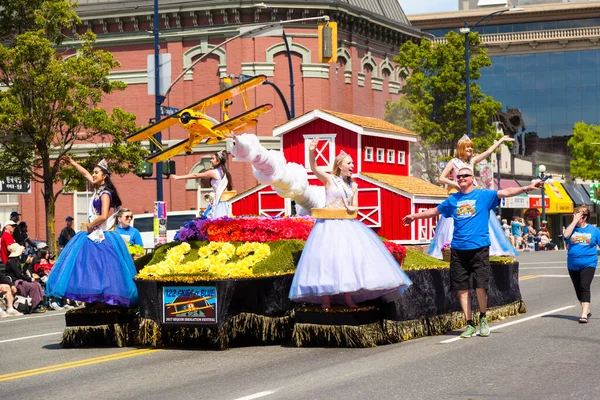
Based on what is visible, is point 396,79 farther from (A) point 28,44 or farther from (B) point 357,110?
(A) point 28,44

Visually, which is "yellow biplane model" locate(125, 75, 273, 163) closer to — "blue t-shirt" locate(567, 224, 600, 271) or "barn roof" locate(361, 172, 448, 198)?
"blue t-shirt" locate(567, 224, 600, 271)

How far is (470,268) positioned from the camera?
1212cm

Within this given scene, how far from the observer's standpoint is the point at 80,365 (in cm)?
1081

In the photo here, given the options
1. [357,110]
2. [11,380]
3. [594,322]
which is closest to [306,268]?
[11,380]

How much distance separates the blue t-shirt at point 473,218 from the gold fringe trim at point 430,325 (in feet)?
3.36

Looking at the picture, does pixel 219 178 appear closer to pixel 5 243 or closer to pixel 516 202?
pixel 5 243

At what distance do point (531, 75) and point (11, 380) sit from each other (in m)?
92.3

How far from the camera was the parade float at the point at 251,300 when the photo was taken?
1152 cm

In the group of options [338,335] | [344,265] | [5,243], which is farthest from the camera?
[5,243]

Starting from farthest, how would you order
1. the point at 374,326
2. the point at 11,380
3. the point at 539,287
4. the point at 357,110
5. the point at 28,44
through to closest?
1. the point at 357,110
2. the point at 28,44
3. the point at 539,287
4. the point at 374,326
5. the point at 11,380

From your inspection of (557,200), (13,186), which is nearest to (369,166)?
(13,186)

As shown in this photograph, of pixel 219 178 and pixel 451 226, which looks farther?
pixel 451 226

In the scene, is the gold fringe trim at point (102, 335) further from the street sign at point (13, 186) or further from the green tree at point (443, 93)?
the green tree at point (443, 93)

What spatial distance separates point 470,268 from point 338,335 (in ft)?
6.21
